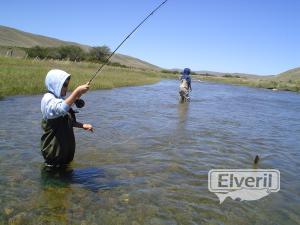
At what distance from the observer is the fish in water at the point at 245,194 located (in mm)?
5842

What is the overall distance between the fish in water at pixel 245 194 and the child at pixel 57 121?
2476 millimetres

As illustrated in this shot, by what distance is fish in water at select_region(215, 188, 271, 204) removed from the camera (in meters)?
5.84

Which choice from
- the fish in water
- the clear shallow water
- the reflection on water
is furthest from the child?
the fish in water

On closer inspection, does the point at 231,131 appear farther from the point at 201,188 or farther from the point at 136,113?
the point at 201,188

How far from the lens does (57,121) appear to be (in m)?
5.53

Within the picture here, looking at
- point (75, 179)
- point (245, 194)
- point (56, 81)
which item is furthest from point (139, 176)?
point (56, 81)

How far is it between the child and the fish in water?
2.48m

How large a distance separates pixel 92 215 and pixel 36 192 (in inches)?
45.0

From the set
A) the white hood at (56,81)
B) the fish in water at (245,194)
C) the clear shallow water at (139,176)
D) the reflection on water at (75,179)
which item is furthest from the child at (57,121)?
the fish in water at (245,194)

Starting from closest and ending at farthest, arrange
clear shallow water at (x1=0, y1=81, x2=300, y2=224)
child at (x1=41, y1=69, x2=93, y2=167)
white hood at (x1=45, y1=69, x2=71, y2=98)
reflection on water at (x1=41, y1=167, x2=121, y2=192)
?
clear shallow water at (x1=0, y1=81, x2=300, y2=224)
child at (x1=41, y1=69, x2=93, y2=167)
white hood at (x1=45, y1=69, x2=71, y2=98)
reflection on water at (x1=41, y1=167, x2=121, y2=192)

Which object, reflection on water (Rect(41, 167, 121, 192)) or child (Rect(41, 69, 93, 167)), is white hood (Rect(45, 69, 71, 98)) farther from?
reflection on water (Rect(41, 167, 121, 192))

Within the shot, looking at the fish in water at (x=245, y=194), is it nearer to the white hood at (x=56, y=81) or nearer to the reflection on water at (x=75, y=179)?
the reflection on water at (x=75, y=179)

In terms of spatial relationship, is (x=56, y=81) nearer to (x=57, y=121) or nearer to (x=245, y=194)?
(x=57, y=121)

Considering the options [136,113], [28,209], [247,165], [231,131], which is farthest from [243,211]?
[136,113]
